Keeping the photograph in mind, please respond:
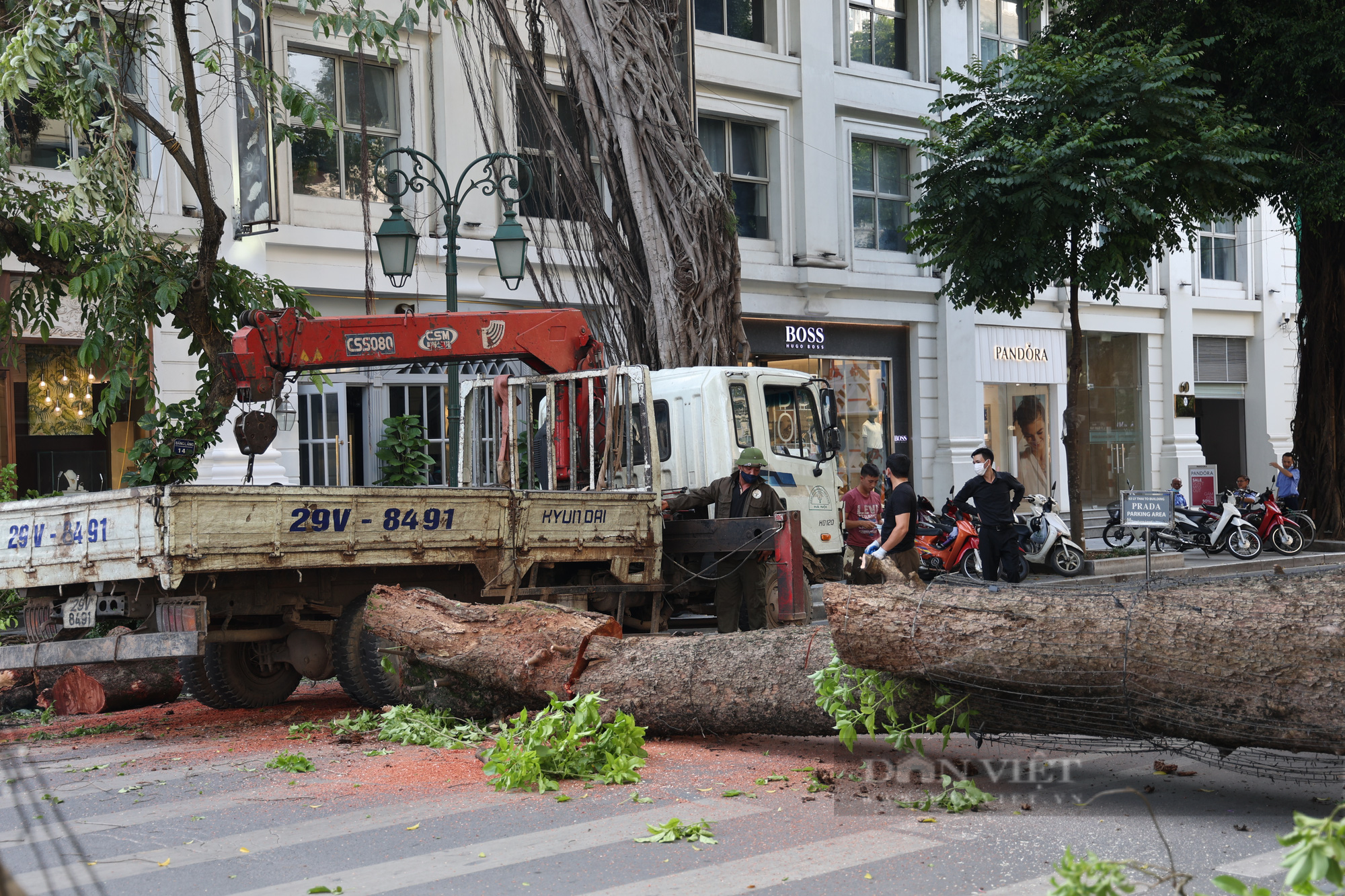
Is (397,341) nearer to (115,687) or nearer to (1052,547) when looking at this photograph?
(115,687)

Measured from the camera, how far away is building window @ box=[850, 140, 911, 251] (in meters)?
22.5

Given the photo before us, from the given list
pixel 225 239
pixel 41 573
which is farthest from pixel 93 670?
pixel 225 239

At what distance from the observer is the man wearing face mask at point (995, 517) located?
12656mm

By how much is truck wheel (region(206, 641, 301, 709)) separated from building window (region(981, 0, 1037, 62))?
19392mm

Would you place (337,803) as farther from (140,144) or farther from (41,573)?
(140,144)

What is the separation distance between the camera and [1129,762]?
6.64 meters

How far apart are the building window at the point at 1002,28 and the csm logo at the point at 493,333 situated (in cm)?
1690

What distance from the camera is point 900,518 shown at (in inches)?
416

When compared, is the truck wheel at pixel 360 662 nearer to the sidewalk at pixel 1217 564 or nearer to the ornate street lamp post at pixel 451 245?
the ornate street lamp post at pixel 451 245

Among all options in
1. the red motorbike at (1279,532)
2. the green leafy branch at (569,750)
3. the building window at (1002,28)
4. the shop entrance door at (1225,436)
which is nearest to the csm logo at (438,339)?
the green leafy branch at (569,750)

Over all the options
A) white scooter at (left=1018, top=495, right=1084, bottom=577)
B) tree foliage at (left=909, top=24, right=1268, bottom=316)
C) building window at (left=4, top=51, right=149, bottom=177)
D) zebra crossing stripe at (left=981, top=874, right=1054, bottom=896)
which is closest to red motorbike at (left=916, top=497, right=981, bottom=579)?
white scooter at (left=1018, top=495, right=1084, bottom=577)

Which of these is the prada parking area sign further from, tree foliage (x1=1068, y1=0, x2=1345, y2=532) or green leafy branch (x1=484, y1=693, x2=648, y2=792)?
green leafy branch (x1=484, y1=693, x2=648, y2=792)

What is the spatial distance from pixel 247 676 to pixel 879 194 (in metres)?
16.7

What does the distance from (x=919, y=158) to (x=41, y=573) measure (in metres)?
18.6
